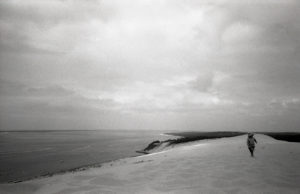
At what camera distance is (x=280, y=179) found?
10508 mm

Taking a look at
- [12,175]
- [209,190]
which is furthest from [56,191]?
[12,175]

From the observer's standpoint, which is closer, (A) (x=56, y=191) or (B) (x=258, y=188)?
(B) (x=258, y=188)

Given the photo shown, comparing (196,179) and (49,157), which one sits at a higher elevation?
(196,179)

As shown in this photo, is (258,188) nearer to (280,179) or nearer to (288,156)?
(280,179)

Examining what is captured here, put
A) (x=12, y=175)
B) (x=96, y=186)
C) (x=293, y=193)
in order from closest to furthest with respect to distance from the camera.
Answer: (x=293, y=193), (x=96, y=186), (x=12, y=175)

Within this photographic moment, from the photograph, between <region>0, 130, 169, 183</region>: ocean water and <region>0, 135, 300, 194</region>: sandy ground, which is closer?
<region>0, 135, 300, 194</region>: sandy ground

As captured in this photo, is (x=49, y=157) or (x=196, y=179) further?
(x=49, y=157)

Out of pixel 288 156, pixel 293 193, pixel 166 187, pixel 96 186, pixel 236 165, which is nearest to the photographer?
pixel 293 193

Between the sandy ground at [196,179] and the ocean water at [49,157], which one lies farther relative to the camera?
the ocean water at [49,157]

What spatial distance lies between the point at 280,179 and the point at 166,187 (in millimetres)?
5154

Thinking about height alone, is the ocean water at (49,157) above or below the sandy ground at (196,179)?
below

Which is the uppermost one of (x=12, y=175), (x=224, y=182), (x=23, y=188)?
(x=224, y=182)

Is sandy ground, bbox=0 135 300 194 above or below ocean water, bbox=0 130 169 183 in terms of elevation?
above

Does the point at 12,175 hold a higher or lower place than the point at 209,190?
lower
